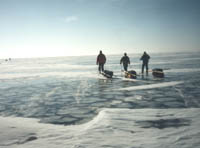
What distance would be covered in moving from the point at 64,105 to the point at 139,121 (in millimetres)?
3285

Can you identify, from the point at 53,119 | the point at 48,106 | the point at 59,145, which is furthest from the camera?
the point at 48,106

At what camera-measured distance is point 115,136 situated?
4012 mm

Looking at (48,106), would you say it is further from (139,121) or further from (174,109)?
(174,109)

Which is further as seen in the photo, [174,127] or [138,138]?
[174,127]

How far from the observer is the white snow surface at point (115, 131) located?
3672 millimetres

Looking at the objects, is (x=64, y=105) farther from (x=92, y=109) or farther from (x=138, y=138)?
(x=138, y=138)

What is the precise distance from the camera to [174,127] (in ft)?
14.5

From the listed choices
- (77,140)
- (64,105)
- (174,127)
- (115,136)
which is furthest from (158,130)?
(64,105)

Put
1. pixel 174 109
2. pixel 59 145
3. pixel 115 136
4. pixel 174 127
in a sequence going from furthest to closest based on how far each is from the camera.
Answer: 1. pixel 174 109
2. pixel 174 127
3. pixel 115 136
4. pixel 59 145

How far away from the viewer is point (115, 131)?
4301 millimetres

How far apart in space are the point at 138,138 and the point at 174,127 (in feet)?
3.71

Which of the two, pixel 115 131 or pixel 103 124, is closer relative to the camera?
pixel 115 131

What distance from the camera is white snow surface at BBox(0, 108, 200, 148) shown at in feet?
12.0

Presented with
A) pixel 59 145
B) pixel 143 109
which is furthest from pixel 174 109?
pixel 59 145
